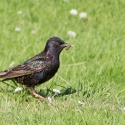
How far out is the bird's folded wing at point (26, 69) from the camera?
7824 mm

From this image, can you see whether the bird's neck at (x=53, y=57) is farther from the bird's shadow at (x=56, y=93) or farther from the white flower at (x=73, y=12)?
the white flower at (x=73, y=12)

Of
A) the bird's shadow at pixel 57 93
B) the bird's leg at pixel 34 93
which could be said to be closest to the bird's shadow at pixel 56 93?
the bird's shadow at pixel 57 93

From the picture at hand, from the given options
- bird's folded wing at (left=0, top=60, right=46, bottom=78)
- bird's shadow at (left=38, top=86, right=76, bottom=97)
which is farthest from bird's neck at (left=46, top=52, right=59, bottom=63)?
bird's shadow at (left=38, top=86, right=76, bottom=97)

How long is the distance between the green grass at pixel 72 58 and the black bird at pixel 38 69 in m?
0.18

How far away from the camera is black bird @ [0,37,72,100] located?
7.79 m

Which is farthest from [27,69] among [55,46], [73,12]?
[73,12]

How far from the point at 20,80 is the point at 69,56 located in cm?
226

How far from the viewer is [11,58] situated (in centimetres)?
1020

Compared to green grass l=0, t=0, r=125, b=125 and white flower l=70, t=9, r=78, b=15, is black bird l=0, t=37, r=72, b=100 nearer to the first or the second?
green grass l=0, t=0, r=125, b=125

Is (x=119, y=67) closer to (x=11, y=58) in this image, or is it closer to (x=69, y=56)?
(x=69, y=56)

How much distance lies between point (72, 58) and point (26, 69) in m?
2.12

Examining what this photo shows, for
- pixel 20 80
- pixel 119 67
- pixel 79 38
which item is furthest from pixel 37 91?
pixel 79 38

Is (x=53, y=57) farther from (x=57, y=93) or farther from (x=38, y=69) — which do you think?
(x=57, y=93)

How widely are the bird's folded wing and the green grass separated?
197mm
